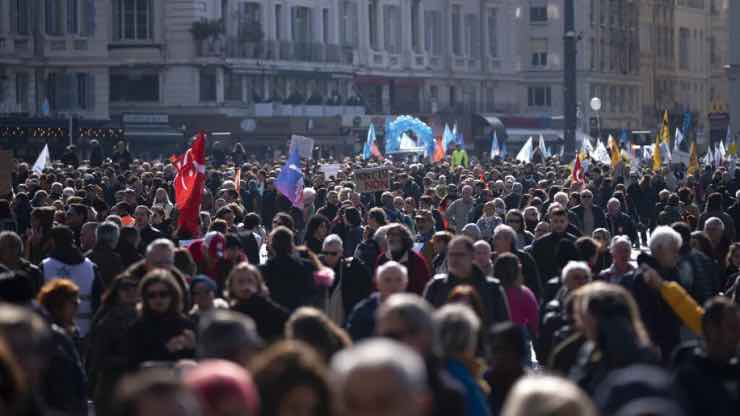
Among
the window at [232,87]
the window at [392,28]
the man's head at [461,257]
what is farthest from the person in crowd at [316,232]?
the window at [392,28]

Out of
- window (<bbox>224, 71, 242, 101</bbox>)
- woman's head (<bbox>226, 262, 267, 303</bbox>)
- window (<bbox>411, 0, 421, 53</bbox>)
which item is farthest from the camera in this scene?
window (<bbox>411, 0, 421, 53</bbox>)

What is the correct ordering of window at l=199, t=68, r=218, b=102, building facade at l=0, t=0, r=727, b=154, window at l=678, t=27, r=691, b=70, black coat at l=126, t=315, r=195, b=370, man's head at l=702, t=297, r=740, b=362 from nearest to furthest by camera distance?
man's head at l=702, t=297, r=740, b=362, black coat at l=126, t=315, r=195, b=370, building facade at l=0, t=0, r=727, b=154, window at l=199, t=68, r=218, b=102, window at l=678, t=27, r=691, b=70

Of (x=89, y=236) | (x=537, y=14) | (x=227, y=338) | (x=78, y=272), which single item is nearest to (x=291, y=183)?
(x=89, y=236)

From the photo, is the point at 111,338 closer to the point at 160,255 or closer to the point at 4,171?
the point at 160,255

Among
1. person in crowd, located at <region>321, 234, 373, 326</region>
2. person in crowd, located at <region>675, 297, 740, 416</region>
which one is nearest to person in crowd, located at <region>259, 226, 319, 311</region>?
person in crowd, located at <region>321, 234, 373, 326</region>

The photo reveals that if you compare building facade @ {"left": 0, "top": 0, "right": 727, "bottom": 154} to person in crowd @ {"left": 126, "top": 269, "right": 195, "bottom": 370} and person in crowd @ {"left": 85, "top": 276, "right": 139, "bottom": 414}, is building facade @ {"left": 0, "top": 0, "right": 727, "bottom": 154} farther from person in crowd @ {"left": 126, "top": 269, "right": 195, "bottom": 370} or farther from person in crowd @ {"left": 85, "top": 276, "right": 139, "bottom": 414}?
person in crowd @ {"left": 126, "top": 269, "right": 195, "bottom": 370}

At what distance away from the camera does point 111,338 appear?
10.8m

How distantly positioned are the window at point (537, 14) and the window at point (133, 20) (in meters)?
31.3

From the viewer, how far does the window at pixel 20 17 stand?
6788 centimetres

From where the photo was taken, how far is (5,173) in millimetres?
23031

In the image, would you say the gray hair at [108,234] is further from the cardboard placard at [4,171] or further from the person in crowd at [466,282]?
the cardboard placard at [4,171]

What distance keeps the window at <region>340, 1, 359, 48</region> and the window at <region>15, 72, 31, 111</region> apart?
55.8 feet

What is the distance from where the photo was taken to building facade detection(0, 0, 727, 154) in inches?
2788

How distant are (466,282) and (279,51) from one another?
65748mm
